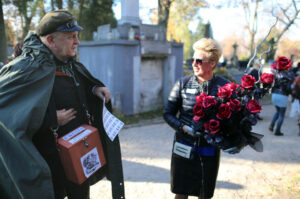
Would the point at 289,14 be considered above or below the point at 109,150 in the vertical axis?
above

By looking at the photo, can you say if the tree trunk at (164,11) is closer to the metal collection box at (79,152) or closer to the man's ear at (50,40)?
the man's ear at (50,40)

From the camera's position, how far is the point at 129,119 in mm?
7336

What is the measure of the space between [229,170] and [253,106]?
2.71 m

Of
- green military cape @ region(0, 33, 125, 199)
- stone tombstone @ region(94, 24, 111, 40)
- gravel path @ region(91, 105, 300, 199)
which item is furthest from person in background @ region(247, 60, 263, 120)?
stone tombstone @ region(94, 24, 111, 40)

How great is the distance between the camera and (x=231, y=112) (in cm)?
177

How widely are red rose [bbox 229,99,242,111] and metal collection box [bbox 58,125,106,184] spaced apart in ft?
3.92

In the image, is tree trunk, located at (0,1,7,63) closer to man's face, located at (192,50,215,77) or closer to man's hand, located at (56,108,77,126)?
man's hand, located at (56,108,77,126)

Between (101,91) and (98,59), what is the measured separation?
589 cm

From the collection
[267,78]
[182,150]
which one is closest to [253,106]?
[267,78]

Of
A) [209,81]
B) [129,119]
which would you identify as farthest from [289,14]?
[209,81]

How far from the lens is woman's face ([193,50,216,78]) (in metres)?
2.10

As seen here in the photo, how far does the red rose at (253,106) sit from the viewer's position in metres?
1.70

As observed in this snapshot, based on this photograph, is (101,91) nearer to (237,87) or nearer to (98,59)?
(237,87)

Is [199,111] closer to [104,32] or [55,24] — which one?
[55,24]
